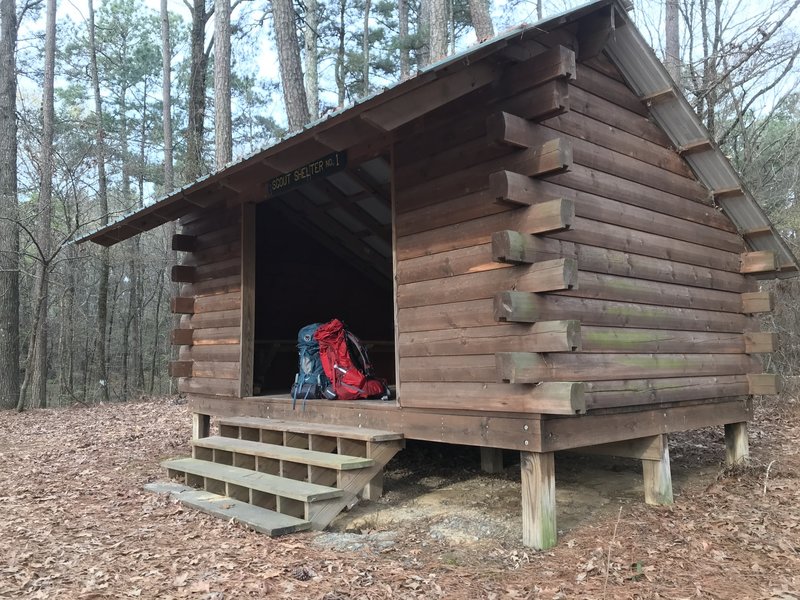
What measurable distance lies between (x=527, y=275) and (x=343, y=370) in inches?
107

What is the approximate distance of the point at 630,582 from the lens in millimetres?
3723

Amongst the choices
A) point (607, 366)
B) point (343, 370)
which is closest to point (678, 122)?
point (607, 366)

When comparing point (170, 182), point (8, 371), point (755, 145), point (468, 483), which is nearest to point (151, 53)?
point (170, 182)

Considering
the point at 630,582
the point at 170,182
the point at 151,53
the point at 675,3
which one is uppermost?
the point at 151,53

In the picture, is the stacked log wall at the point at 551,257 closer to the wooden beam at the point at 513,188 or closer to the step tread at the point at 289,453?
the wooden beam at the point at 513,188

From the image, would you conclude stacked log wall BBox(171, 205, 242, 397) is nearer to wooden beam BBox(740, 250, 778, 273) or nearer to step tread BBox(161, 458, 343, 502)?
step tread BBox(161, 458, 343, 502)

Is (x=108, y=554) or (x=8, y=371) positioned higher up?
(x=8, y=371)

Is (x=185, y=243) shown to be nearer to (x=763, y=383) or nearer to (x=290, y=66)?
(x=290, y=66)

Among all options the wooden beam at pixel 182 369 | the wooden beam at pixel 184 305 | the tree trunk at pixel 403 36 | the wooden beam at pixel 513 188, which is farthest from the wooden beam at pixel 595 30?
the tree trunk at pixel 403 36

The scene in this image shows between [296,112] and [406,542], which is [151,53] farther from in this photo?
[406,542]

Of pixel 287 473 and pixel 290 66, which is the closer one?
pixel 287 473

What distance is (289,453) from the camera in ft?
17.6

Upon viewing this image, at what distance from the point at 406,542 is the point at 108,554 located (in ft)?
6.59

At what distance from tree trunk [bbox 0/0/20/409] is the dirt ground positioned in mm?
6882
